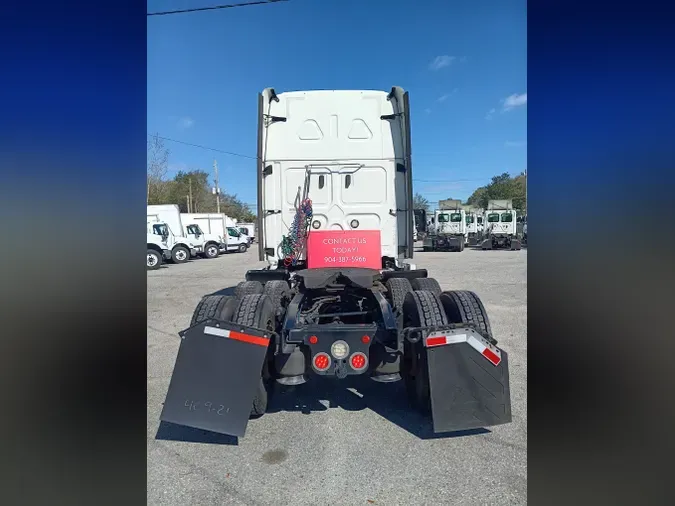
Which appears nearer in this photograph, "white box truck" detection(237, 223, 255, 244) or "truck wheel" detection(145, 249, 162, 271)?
"truck wheel" detection(145, 249, 162, 271)

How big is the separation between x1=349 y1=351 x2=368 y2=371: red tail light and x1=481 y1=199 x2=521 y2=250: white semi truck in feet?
81.9

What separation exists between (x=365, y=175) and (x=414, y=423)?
301 centimetres

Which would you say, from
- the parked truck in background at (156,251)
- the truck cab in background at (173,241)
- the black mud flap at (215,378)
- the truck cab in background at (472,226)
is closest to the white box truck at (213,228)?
the truck cab in background at (173,241)

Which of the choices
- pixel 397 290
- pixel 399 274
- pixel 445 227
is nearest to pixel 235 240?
pixel 445 227

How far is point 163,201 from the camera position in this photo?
3041cm

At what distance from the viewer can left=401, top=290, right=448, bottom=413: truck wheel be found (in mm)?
2736

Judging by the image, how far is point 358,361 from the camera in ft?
8.79

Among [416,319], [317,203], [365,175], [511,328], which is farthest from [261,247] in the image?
[511,328]

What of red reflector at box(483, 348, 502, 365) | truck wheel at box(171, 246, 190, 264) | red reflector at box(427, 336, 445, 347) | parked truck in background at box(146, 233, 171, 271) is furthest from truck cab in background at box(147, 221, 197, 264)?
red reflector at box(483, 348, 502, 365)

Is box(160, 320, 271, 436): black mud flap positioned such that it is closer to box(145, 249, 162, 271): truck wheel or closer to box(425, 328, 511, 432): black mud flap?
box(425, 328, 511, 432): black mud flap

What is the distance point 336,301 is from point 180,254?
16.6 meters

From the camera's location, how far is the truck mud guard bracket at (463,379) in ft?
8.07

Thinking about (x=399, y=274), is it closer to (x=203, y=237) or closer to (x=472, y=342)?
(x=472, y=342)

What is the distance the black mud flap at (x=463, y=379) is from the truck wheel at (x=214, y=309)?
166 centimetres
